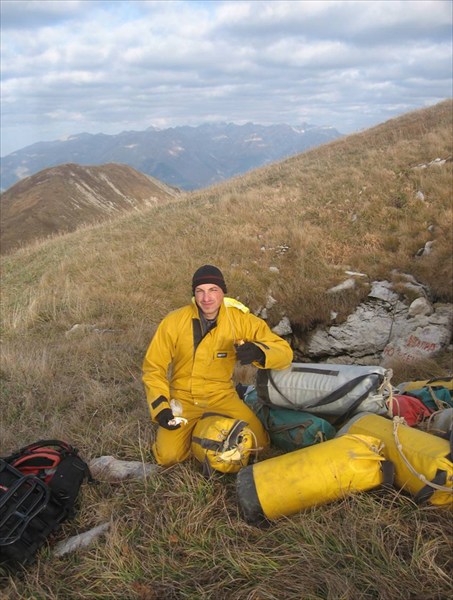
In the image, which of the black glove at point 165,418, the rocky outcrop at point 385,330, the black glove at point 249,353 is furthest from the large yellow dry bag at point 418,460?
the rocky outcrop at point 385,330

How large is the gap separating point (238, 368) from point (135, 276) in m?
4.97

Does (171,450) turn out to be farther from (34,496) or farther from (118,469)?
(34,496)

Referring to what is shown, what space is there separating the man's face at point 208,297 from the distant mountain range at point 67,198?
5202 centimetres

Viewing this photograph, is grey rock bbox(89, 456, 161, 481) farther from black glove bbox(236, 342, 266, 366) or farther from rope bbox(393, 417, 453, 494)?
rope bbox(393, 417, 453, 494)

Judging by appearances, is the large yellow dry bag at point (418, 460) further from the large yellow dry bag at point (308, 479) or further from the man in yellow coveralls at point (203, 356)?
the man in yellow coveralls at point (203, 356)

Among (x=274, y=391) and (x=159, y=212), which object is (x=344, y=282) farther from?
(x=159, y=212)

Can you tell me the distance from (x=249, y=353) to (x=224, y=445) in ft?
2.49

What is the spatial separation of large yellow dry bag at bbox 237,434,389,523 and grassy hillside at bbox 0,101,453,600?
0.10 meters

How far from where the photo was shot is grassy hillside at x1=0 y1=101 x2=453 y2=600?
2.69 meters

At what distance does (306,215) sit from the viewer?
13.0 metres

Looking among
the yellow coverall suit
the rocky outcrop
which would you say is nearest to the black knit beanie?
the yellow coverall suit

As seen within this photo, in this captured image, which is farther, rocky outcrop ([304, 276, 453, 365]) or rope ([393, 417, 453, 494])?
rocky outcrop ([304, 276, 453, 365])

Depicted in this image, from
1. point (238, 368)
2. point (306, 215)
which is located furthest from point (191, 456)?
point (306, 215)

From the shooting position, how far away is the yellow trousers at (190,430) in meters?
3.87
